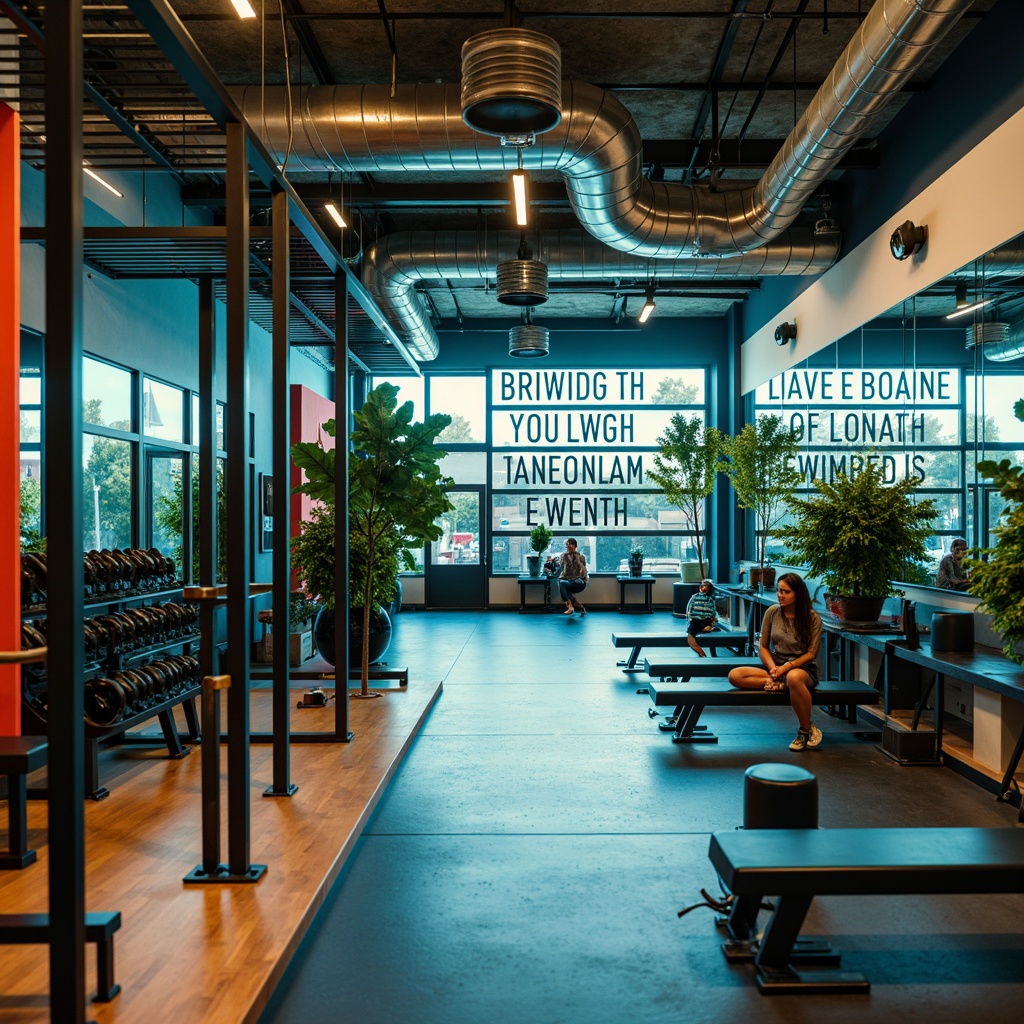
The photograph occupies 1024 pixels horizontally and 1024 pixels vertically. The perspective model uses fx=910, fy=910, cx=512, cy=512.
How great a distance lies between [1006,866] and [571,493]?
13403mm

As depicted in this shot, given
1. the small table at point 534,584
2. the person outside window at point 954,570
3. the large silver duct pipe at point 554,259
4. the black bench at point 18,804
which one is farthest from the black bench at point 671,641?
the small table at point 534,584

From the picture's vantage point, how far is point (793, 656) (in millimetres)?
6332

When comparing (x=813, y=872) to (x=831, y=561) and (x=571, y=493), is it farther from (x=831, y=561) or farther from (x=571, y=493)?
(x=571, y=493)

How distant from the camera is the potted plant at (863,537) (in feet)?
21.9

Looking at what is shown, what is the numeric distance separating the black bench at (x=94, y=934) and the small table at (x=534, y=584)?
12.9 meters

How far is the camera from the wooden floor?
2586 millimetres

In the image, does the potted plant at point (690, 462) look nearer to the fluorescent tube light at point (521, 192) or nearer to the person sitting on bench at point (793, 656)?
the fluorescent tube light at point (521, 192)

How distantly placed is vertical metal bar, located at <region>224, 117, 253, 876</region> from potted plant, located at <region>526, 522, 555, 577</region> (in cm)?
1219

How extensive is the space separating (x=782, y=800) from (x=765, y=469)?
775 centimetres

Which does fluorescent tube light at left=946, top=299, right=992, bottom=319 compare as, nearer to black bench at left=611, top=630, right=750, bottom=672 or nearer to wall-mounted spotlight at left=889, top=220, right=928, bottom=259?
wall-mounted spotlight at left=889, top=220, right=928, bottom=259

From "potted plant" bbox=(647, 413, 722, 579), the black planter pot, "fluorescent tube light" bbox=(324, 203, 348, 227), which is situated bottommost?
the black planter pot

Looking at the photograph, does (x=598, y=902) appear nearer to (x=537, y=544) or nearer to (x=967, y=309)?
(x=967, y=309)

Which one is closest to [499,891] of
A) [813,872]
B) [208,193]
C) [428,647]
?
[813,872]

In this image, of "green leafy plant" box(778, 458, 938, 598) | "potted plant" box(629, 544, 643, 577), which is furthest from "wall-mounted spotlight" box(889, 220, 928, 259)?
"potted plant" box(629, 544, 643, 577)
